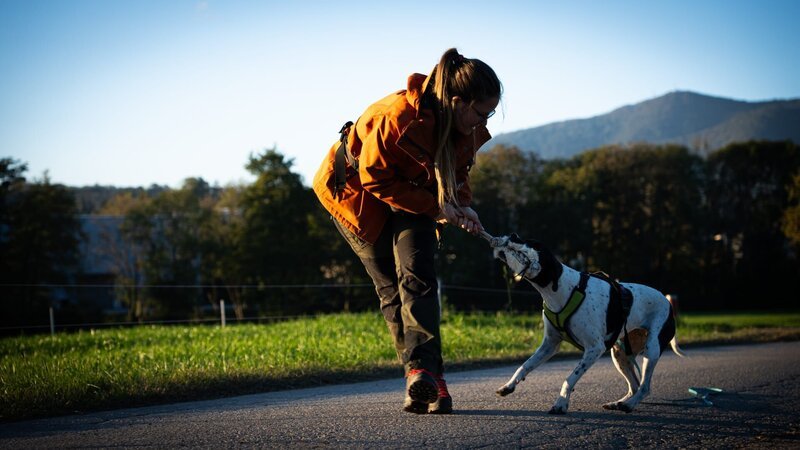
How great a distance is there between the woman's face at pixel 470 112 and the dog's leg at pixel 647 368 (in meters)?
2.33

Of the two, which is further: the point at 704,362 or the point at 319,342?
the point at 319,342

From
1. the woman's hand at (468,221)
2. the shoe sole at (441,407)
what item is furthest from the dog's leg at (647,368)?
the woman's hand at (468,221)

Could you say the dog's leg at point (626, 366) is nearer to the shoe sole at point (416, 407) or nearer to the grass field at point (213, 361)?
the shoe sole at point (416, 407)

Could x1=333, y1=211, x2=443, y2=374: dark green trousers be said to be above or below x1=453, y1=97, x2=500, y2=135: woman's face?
below

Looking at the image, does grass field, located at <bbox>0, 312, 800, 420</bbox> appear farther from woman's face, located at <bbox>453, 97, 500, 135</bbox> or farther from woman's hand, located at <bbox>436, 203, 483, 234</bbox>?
woman's face, located at <bbox>453, 97, 500, 135</bbox>

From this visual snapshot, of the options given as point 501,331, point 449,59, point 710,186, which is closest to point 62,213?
point 501,331

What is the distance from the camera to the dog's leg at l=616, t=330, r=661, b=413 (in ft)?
17.0

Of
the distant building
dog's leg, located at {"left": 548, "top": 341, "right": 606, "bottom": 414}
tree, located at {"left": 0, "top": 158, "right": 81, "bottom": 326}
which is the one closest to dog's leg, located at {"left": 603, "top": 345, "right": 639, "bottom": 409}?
dog's leg, located at {"left": 548, "top": 341, "right": 606, "bottom": 414}

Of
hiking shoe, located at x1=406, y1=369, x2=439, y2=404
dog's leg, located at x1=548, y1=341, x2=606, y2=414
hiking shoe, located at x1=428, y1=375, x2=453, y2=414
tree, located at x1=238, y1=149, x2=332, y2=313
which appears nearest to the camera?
hiking shoe, located at x1=406, y1=369, x2=439, y2=404

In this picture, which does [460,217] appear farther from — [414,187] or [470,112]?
[470,112]

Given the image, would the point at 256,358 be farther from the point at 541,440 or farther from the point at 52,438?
the point at 541,440

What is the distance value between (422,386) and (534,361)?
109 cm

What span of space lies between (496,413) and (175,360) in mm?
4343

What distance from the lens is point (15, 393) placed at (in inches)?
216
